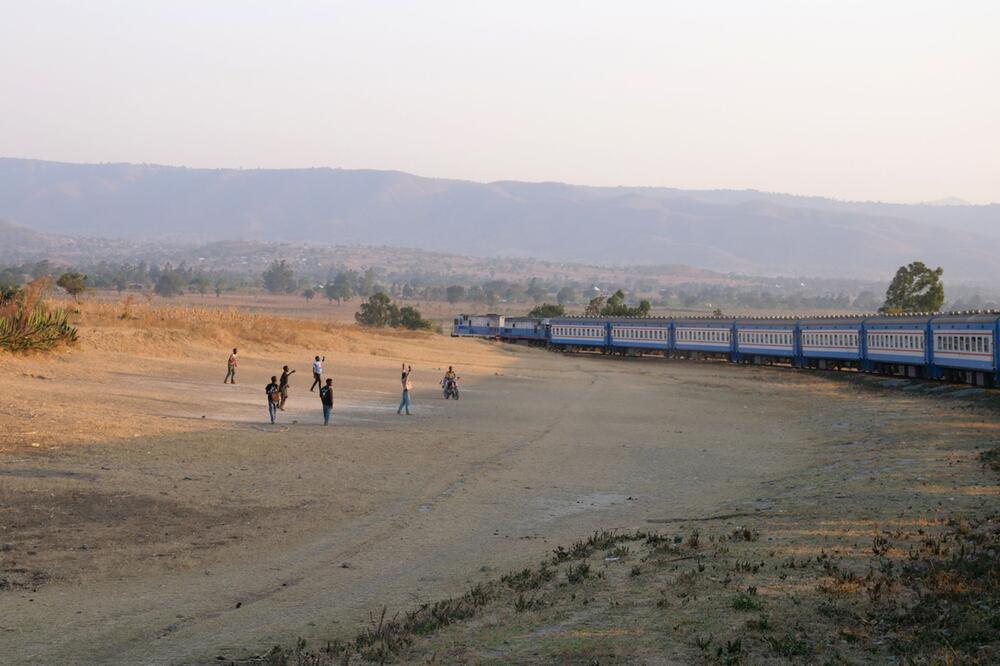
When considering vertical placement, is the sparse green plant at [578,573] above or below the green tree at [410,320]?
below

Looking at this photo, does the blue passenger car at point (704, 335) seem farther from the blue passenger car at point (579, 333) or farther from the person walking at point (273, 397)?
the person walking at point (273, 397)

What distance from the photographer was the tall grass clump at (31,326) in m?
38.0

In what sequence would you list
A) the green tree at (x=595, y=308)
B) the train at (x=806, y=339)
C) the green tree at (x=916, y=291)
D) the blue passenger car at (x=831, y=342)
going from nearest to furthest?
1. the train at (x=806, y=339)
2. the blue passenger car at (x=831, y=342)
3. the green tree at (x=916, y=291)
4. the green tree at (x=595, y=308)

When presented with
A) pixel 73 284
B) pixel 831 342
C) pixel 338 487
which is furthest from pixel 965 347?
pixel 73 284

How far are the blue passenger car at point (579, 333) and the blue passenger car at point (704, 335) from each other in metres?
8.21

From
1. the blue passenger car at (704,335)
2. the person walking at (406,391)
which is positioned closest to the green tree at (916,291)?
the blue passenger car at (704,335)

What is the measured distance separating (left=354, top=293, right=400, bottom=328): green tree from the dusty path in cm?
7190

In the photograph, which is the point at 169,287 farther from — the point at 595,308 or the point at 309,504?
the point at 309,504

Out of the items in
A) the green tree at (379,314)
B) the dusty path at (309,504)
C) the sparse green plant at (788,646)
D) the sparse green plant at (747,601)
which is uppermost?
the green tree at (379,314)

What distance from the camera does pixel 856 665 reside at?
1033 cm

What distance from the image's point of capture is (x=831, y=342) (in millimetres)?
63188

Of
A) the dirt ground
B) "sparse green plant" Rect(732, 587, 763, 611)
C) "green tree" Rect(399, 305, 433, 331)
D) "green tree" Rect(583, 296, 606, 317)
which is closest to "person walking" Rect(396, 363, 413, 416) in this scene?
the dirt ground

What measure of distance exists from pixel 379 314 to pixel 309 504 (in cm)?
9217

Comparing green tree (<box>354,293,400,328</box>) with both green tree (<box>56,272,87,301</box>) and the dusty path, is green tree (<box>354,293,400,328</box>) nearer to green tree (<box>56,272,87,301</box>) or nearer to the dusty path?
green tree (<box>56,272,87,301</box>)
